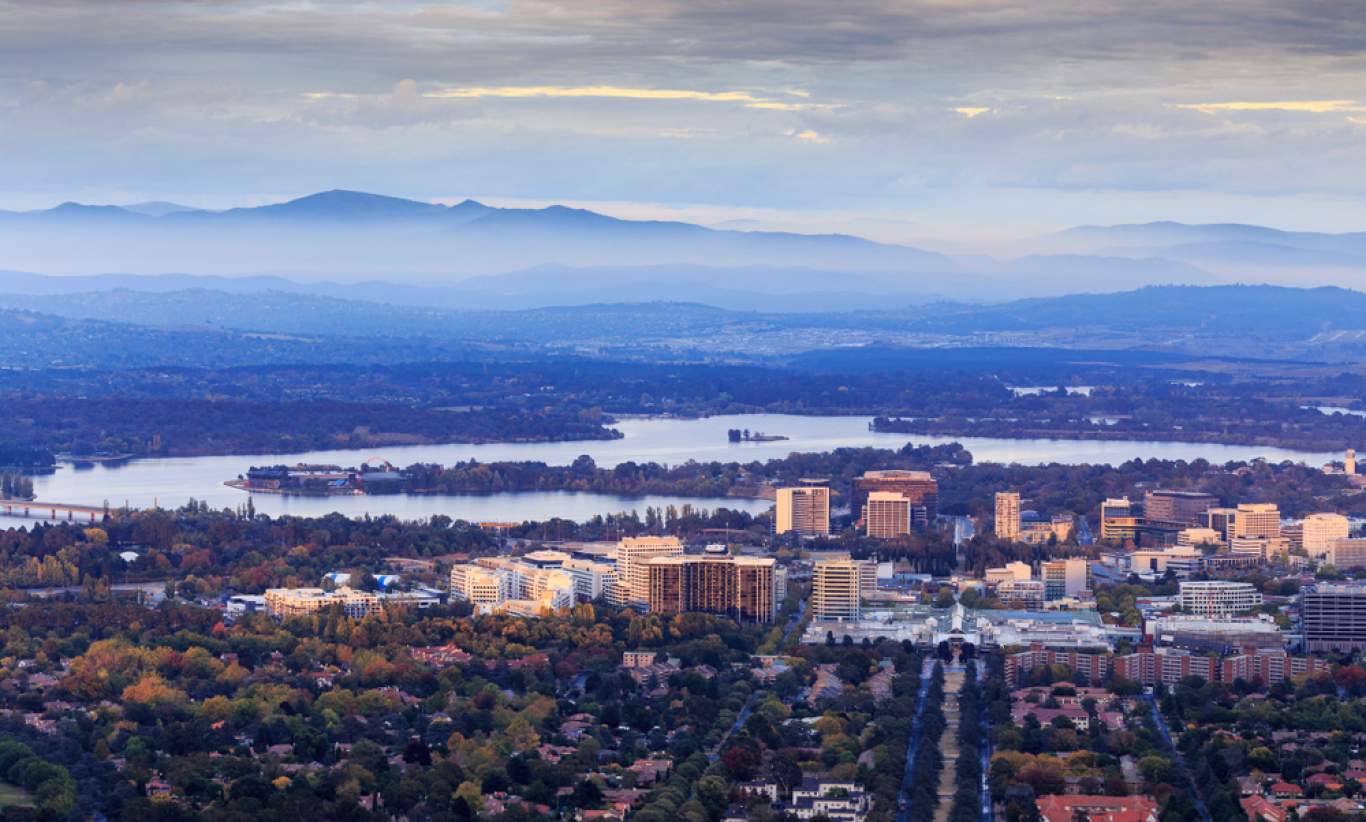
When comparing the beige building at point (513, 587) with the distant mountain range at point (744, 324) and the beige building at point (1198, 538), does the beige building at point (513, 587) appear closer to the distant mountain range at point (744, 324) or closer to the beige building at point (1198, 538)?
the beige building at point (1198, 538)

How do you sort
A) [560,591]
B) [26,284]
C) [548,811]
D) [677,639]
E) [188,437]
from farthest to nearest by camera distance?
[26,284] → [188,437] → [560,591] → [677,639] → [548,811]

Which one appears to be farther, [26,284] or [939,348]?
[26,284]

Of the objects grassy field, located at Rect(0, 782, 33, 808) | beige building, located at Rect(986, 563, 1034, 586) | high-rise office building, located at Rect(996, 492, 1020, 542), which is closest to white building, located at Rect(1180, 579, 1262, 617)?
beige building, located at Rect(986, 563, 1034, 586)

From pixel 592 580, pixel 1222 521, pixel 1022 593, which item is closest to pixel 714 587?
pixel 592 580

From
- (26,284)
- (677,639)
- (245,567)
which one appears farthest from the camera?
(26,284)

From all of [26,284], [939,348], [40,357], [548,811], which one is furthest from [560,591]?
[26,284]

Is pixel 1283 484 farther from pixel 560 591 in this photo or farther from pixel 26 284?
pixel 26 284

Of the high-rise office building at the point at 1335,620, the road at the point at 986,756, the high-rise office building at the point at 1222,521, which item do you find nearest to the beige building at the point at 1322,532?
the high-rise office building at the point at 1222,521
